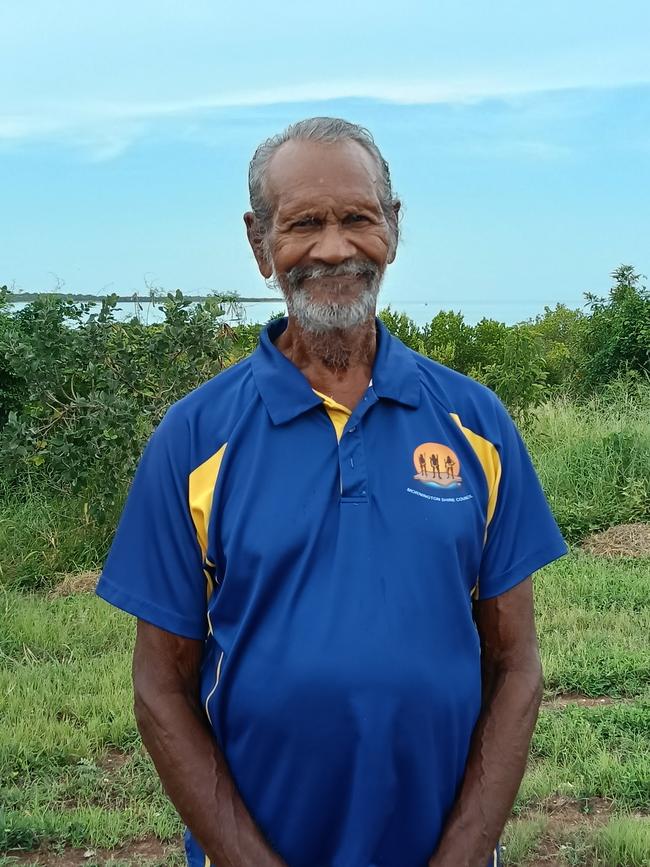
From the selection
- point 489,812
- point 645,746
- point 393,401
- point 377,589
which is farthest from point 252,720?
point 645,746

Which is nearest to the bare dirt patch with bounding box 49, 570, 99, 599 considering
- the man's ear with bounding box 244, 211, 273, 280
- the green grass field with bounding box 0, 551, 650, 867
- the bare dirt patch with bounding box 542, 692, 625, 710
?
the green grass field with bounding box 0, 551, 650, 867

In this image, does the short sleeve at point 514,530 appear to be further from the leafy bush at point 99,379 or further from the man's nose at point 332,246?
the leafy bush at point 99,379

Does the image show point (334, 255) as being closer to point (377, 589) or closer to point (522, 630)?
point (377, 589)

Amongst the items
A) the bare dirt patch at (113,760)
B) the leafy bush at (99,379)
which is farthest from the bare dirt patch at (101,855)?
the leafy bush at (99,379)

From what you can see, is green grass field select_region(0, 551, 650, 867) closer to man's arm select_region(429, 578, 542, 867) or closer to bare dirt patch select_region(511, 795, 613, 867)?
bare dirt patch select_region(511, 795, 613, 867)

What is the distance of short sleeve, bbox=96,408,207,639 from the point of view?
74.4 inches

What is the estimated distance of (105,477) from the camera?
6629 millimetres

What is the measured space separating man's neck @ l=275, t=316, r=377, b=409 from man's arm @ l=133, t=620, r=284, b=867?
22.4 inches

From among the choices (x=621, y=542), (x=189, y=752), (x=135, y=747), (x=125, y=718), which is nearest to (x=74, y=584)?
(x=125, y=718)

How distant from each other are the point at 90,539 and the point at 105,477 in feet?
1.64

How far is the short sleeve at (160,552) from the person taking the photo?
1889mm

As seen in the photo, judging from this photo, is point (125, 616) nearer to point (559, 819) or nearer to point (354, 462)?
point (559, 819)

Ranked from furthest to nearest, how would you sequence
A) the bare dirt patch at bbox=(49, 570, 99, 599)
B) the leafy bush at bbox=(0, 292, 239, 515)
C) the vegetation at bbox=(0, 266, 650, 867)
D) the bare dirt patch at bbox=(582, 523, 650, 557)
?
the bare dirt patch at bbox=(582, 523, 650, 557), the leafy bush at bbox=(0, 292, 239, 515), the bare dirt patch at bbox=(49, 570, 99, 599), the vegetation at bbox=(0, 266, 650, 867)

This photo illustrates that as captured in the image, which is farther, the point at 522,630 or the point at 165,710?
the point at 522,630
